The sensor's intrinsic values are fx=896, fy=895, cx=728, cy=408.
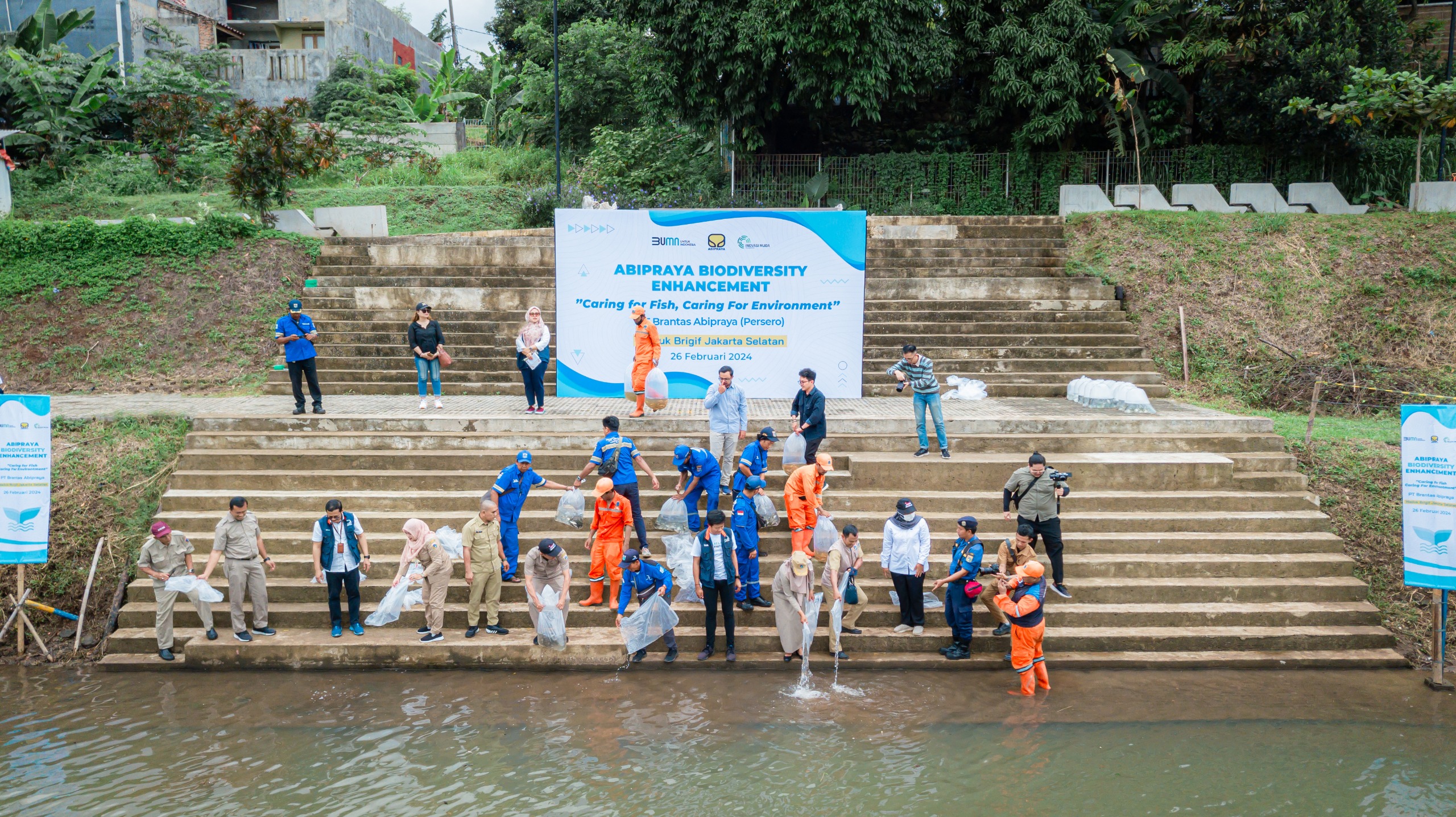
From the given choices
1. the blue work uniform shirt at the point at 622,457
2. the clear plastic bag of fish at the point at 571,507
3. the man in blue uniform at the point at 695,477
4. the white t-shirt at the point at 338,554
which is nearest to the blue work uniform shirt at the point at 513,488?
the clear plastic bag of fish at the point at 571,507

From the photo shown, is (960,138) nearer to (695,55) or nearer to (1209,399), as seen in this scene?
(695,55)

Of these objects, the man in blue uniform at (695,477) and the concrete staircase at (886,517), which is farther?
the man in blue uniform at (695,477)

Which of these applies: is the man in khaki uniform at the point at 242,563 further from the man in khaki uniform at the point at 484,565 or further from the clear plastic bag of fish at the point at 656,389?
the clear plastic bag of fish at the point at 656,389

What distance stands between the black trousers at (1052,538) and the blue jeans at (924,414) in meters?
1.96

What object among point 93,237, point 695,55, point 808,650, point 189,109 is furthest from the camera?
point 189,109

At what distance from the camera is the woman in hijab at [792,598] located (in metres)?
8.17

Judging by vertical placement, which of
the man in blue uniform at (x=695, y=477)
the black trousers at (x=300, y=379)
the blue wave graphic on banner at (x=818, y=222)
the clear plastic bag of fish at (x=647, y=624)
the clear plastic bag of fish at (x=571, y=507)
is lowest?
the clear plastic bag of fish at (x=647, y=624)

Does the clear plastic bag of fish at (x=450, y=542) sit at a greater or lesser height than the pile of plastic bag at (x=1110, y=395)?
lesser

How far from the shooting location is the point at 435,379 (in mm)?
12398

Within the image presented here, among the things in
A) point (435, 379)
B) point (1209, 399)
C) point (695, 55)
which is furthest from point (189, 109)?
point (1209, 399)

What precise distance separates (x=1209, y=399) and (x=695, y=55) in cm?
1304

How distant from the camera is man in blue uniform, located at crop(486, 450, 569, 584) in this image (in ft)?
29.1

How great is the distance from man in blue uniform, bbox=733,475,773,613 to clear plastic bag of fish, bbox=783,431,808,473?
3.06 feet

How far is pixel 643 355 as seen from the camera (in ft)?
39.0
